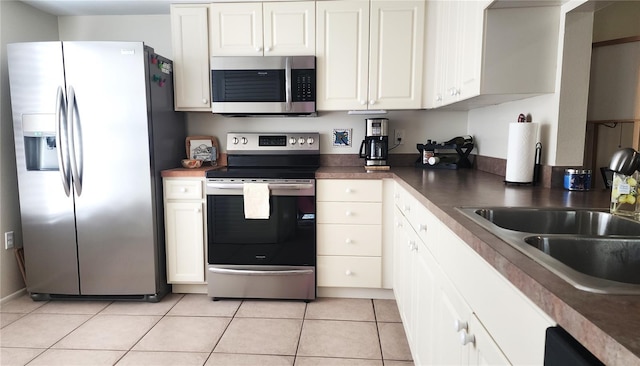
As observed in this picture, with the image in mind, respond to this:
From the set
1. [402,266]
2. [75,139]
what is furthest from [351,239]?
[75,139]

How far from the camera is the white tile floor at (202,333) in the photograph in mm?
1894

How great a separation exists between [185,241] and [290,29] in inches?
68.2

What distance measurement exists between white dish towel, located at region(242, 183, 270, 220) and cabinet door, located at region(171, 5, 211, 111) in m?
0.80

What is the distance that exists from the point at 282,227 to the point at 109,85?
1.49m

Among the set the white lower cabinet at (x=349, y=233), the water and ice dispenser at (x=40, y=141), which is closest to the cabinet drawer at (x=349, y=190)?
the white lower cabinet at (x=349, y=233)

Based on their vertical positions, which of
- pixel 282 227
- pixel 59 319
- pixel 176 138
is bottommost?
pixel 59 319

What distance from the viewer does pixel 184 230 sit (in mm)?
2604

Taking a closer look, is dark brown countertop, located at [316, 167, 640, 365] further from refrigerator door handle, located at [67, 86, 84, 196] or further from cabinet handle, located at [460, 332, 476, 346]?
refrigerator door handle, located at [67, 86, 84, 196]

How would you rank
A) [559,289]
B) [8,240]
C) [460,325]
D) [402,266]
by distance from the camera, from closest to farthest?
[559,289] < [460,325] < [402,266] < [8,240]

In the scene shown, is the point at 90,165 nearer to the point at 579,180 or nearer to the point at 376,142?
the point at 376,142

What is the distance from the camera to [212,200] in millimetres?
2529

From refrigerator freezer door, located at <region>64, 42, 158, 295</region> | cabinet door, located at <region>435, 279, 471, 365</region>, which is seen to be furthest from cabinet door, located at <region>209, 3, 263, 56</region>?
cabinet door, located at <region>435, 279, 471, 365</region>

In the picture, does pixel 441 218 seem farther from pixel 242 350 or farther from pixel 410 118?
pixel 410 118

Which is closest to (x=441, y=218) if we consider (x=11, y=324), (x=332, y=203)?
(x=332, y=203)
